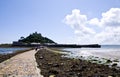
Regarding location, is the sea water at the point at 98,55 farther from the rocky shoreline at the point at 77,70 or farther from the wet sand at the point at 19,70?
the wet sand at the point at 19,70

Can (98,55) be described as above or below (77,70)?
above

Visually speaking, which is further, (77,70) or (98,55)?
(98,55)

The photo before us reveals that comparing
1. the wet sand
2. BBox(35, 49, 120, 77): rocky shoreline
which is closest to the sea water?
BBox(35, 49, 120, 77): rocky shoreline

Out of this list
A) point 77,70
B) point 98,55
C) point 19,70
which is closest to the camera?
point 19,70

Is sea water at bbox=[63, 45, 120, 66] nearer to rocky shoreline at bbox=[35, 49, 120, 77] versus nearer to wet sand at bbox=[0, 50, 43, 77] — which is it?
rocky shoreline at bbox=[35, 49, 120, 77]

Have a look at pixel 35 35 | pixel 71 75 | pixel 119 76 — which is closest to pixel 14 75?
pixel 71 75

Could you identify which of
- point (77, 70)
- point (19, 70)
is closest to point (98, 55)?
point (77, 70)

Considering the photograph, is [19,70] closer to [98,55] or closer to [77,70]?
[77,70]

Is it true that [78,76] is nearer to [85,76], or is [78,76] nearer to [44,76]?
[85,76]

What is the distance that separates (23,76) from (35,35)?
182381 millimetres

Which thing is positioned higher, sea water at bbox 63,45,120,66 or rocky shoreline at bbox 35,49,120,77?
sea water at bbox 63,45,120,66

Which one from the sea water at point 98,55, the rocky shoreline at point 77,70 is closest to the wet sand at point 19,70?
the rocky shoreline at point 77,70

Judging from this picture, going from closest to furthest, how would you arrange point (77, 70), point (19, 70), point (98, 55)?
point (19, 70) < point (77, 70) < point (98, 55)

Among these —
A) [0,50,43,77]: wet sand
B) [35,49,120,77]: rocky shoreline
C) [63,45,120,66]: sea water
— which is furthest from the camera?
[63,45,120,66]: sea water
